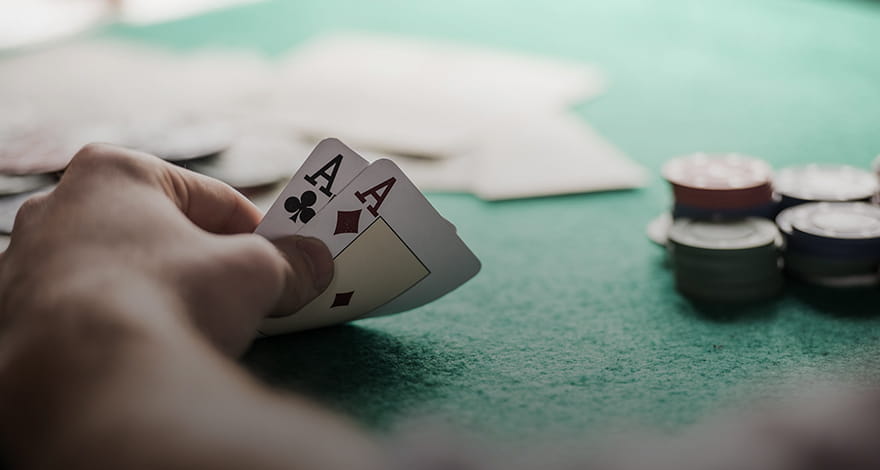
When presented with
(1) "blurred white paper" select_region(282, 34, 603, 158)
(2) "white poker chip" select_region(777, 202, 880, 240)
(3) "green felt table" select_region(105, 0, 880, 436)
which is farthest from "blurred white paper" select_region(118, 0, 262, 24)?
(2) "white poker chip" select_region(777, 202, 880, 240)

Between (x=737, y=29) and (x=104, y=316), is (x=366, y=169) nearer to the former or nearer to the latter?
(x=104, y=316)

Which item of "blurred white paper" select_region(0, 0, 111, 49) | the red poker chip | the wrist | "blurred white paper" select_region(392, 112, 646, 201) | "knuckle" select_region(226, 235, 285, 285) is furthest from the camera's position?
"blurred white paper" select_region(0, 0, 111, 49)

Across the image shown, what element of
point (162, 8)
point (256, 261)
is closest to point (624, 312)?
point (256, 261)

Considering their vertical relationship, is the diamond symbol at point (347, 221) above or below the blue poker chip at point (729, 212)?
above

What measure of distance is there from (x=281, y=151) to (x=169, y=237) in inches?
37.4

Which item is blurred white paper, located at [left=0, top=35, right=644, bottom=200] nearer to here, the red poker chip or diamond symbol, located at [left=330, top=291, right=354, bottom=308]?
the red poker chip

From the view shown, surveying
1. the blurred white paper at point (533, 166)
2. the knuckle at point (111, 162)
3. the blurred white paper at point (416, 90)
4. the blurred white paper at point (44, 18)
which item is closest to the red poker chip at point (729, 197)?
the blurred white paper at point (533, 166)

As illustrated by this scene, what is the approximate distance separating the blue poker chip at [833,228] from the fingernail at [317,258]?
607 millimetres

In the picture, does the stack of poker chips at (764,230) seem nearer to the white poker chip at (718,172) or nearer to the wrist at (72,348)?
the white poker chip at (718,172)

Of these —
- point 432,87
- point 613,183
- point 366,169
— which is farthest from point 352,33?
point 366,169

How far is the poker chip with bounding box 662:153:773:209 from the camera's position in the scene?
4.23 ft

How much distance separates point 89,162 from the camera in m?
0.92

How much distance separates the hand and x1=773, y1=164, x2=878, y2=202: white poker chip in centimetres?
73

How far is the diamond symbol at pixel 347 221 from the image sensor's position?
3.35 feet
